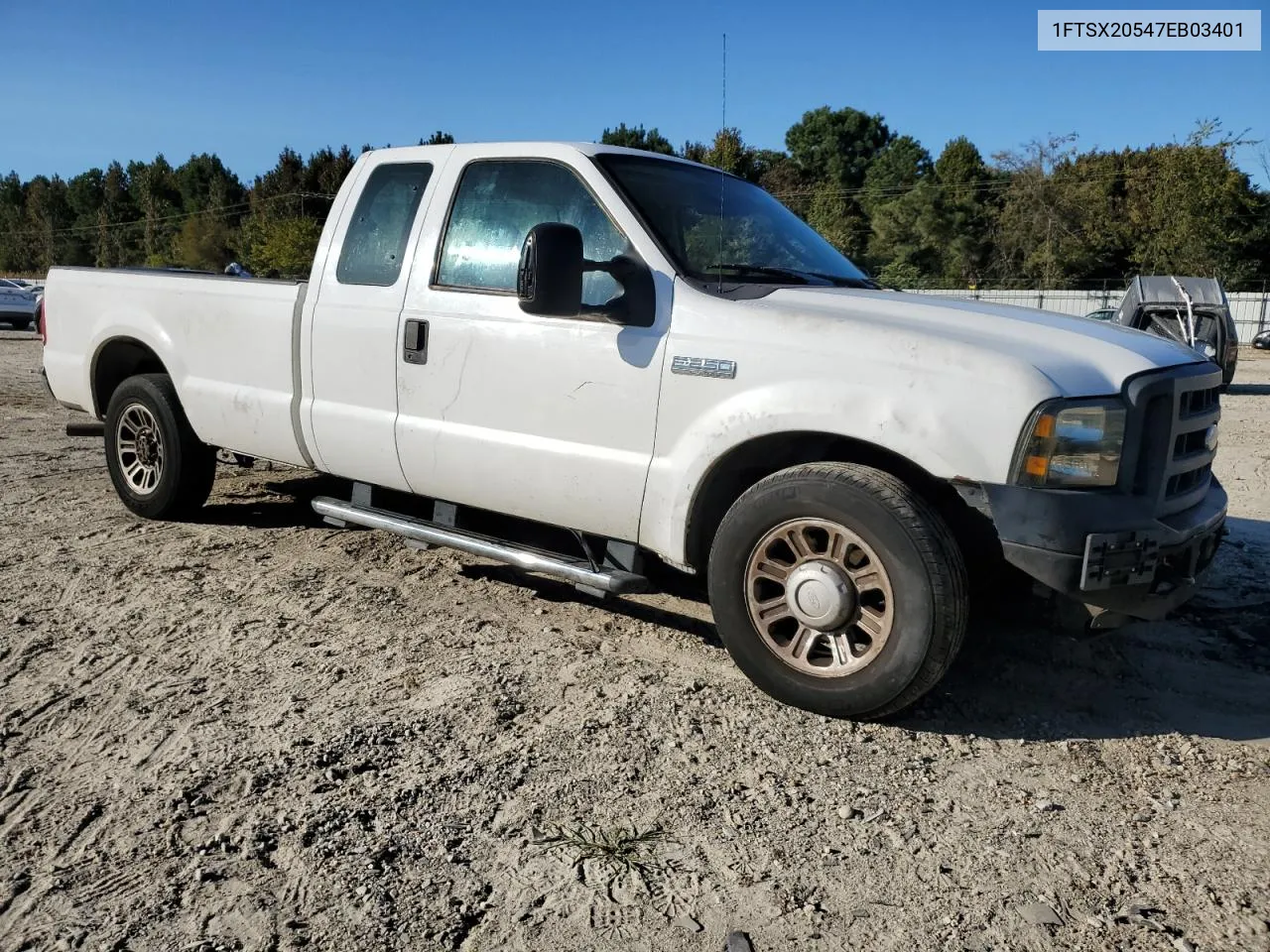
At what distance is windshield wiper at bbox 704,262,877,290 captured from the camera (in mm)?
4133

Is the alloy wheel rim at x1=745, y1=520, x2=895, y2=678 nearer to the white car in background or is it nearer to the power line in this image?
the white car in background

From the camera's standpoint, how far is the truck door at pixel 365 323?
4.61 meters

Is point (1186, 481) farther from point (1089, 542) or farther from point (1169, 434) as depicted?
point (1089, 542)

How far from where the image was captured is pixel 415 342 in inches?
176

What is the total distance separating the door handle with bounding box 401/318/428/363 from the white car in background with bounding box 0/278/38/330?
1008 inches

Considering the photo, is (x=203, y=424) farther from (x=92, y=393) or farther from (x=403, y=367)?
(x=403, y=367)

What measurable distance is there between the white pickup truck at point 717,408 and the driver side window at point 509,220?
0.01 meters

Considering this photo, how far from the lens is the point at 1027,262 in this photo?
168 ft

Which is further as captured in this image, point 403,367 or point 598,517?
point 403,367

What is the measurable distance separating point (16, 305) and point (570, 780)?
2798 centimetres

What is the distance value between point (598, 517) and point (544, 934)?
1.93 metres

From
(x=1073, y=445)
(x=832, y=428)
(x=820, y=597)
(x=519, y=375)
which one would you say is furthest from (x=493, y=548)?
(x=1073, y=445)

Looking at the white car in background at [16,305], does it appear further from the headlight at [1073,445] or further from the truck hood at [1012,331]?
the headlight at [1073,445]

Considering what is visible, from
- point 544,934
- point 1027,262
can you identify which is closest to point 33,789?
point 544,934
